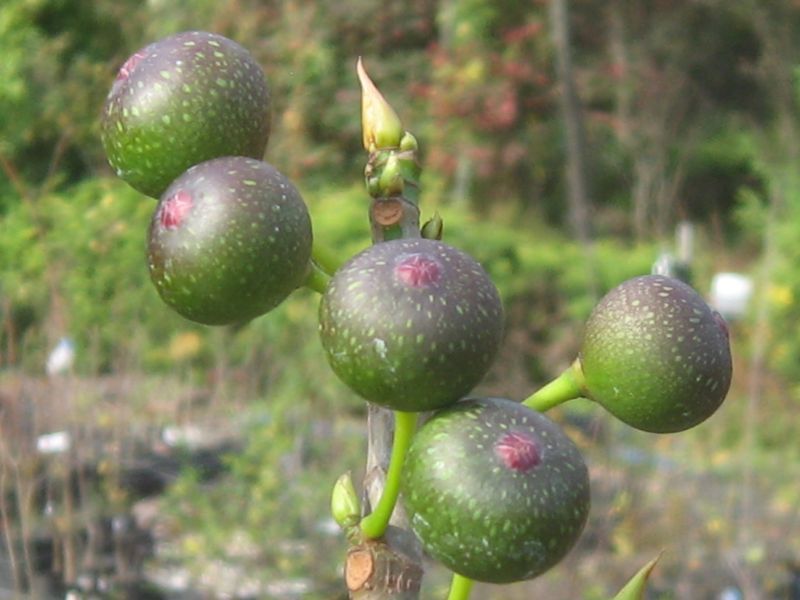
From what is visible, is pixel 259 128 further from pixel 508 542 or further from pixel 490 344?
pixel 508 542

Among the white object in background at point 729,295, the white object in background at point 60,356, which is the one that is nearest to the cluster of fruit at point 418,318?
the white object in background at point 60,356

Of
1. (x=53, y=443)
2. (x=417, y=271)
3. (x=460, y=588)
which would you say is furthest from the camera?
(x=53, y=443)

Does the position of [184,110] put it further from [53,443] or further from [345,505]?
[53,443]

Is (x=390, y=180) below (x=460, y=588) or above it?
above

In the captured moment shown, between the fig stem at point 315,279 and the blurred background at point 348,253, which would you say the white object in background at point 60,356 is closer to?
the blurred background at point 348,253

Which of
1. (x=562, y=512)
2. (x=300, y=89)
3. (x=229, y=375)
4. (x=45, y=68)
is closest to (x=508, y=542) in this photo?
(x=562, y=512)

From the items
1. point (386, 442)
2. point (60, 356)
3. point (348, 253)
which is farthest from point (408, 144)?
point (348, 253)
